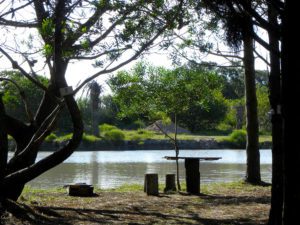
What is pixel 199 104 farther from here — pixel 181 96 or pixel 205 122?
pixel 205 122

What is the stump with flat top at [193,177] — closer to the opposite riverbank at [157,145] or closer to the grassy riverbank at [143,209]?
the grassy riverbank at [143,209]

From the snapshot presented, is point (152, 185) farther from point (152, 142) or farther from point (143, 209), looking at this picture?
point (152, 142)

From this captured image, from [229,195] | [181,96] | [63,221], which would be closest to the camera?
[63,221]

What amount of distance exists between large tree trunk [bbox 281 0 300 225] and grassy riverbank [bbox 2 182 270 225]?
294 centimetres

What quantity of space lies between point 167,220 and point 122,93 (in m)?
5.55

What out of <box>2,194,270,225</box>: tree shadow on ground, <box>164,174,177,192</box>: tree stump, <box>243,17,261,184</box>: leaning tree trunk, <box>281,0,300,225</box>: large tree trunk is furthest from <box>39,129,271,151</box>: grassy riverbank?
<box>281,0,300,225</box>: large tree trunk

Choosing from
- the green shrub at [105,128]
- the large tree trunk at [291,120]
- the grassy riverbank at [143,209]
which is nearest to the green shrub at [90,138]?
the green shrub at [105,128]

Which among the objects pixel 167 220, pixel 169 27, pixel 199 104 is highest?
pixel 169 27

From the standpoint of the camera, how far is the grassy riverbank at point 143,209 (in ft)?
23.5

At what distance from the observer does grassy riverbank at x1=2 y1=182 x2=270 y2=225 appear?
7.18 m

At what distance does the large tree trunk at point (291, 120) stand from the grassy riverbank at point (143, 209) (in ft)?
9.65

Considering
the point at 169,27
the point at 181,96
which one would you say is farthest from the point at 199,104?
the point at 169,27

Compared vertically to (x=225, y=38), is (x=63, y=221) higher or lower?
lower

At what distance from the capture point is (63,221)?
7.10 meters
